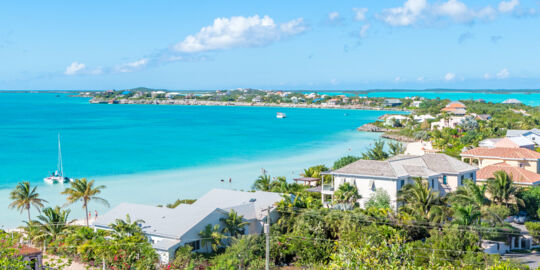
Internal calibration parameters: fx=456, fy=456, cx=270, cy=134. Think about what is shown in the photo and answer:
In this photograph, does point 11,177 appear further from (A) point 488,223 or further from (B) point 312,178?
(A) point 488,223

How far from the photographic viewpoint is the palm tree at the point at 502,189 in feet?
94.2

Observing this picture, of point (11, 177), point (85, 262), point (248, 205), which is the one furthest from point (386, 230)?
point (11, 177)

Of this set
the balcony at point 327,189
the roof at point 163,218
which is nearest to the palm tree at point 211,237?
the roof at point 163,218

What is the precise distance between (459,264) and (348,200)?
9.87m

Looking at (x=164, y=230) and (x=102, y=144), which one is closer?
(x=164, y=230)

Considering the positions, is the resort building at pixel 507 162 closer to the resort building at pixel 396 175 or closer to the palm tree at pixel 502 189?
the resort building at pixel 396 175

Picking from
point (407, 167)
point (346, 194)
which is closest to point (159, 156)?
point (346, 194)

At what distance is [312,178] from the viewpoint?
3906 centimetres

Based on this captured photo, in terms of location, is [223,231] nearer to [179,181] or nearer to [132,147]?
[179,181]

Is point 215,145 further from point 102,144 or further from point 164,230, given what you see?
point 164,230

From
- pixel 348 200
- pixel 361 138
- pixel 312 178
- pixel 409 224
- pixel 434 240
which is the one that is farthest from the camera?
pixel 361 138

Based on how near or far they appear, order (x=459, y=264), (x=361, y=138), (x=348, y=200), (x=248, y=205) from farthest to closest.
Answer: (x=361, y=138) → (x=348, y=200) → (x=248, y=205) → (x=459, y=264)

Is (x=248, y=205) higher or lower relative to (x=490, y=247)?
higher

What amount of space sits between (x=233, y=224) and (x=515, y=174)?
22.5m
